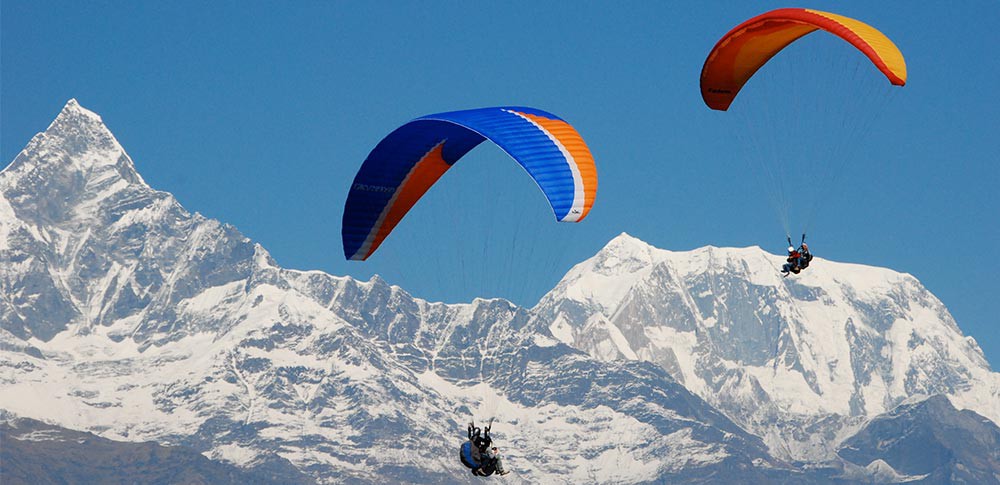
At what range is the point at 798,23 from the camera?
6325 centimetres

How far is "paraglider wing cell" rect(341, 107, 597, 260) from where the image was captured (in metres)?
58.2

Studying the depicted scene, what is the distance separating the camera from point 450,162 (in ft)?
222

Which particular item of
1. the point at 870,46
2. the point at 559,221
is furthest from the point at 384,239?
the point at 870,46

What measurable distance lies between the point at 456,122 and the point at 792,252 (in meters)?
14.2

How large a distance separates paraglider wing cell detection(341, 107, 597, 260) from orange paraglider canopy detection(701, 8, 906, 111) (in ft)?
26.9

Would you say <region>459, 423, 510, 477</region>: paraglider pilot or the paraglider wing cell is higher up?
the paraglider wing cell

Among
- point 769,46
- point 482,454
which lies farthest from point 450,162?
point 482,454

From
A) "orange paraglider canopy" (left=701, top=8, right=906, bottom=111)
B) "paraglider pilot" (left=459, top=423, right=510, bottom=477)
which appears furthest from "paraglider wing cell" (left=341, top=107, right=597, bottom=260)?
"orange paraglider canopy" (left=701, top=8, right=906, bottom=111)

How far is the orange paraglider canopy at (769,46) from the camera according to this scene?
195 ft

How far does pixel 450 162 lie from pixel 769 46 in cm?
1282

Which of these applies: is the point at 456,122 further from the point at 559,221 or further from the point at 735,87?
the point at 735,87

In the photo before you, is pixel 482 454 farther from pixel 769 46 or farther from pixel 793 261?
pixel 769 46

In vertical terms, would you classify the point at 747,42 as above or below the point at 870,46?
above

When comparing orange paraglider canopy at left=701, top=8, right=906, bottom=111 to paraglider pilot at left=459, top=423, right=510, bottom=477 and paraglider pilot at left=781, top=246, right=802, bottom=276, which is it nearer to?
paraglider pilot at left=781, top=246, right=802, bottom=276
